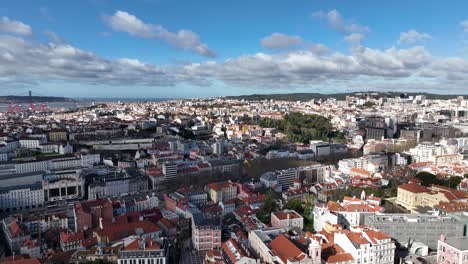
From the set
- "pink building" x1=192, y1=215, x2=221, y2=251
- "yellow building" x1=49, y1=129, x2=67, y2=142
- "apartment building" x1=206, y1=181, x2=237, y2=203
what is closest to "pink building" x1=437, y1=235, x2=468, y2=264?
"pink building" x1=192, y1=215, x2=221, y2=251

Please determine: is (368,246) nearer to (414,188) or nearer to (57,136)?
(414,188)

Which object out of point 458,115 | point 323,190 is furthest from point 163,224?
point 458,115

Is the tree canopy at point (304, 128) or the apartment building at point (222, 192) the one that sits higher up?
the tree canopy at point (304, 128)

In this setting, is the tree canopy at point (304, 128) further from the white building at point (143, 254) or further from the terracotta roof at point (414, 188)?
the white building at point (143, 254)

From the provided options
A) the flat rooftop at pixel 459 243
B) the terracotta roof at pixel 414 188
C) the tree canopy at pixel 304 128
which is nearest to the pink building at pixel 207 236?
the flat rooftop at pixel 459 243

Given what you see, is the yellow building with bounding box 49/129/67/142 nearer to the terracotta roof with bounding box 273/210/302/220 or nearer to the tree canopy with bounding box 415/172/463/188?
the terracotta roof with bounding box 273/210/302/220
